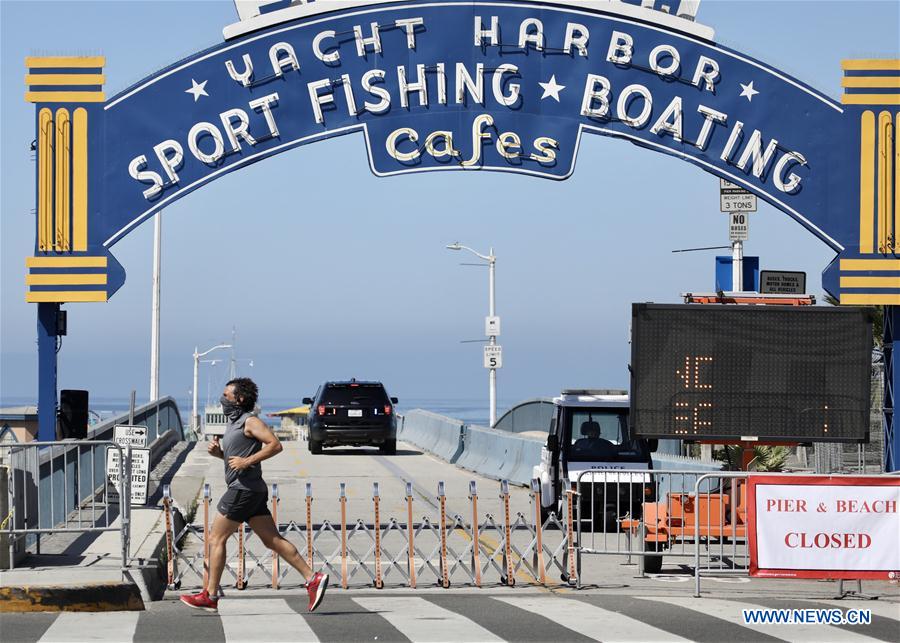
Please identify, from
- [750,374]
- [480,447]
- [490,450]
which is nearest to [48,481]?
[750,374]

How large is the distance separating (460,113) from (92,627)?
363 inches

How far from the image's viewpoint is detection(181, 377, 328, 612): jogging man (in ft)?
39.5

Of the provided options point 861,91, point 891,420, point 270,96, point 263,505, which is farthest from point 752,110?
point 263,505

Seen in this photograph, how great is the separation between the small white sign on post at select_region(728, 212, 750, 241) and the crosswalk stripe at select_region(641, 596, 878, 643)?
1593 centimetres

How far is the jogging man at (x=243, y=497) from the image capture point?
39.5ft

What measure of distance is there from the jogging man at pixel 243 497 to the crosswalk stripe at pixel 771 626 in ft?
10.9

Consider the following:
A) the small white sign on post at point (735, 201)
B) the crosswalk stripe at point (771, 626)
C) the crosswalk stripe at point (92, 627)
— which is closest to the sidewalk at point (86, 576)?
the crosswalk stripe at point (92, 627)

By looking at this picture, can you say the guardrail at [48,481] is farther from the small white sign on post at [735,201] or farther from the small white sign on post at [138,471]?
the small white sign on post at [735,201]

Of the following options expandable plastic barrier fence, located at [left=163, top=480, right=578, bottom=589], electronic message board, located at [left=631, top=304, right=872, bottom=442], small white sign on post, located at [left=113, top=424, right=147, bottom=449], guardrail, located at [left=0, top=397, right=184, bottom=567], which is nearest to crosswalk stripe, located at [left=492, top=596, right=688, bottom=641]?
expandable plastic barrier fence, located at [left=163, top=480, right=578, bottom=589]

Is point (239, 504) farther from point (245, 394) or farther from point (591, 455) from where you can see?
point (591, 455)

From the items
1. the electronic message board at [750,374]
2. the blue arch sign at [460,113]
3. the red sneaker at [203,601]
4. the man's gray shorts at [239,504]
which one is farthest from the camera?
the blue arch sign at [460,113]

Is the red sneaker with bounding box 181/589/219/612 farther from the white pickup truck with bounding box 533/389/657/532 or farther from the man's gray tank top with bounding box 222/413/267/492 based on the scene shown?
the white pickup truck with bounding box 533/389/657/532

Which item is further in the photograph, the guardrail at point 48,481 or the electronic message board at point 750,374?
the electronic message board at point 750,374

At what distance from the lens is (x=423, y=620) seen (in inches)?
459
